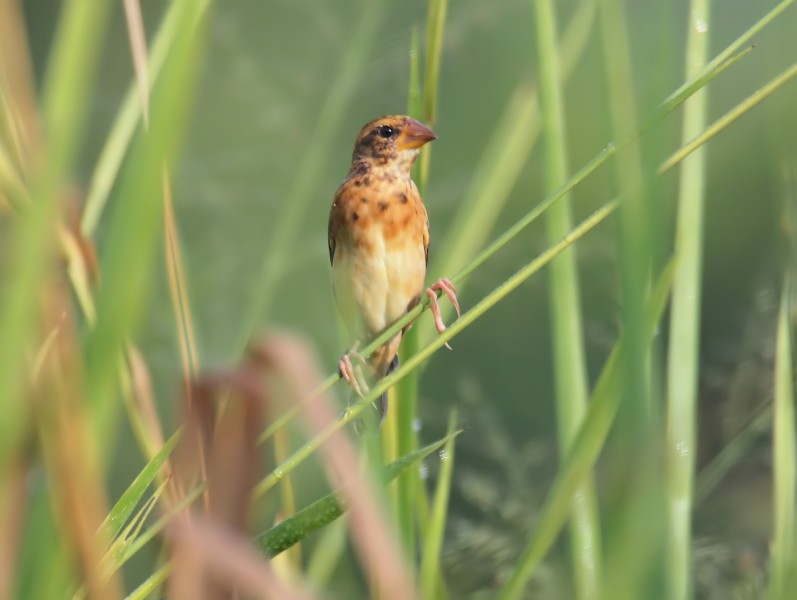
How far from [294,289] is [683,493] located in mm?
3236

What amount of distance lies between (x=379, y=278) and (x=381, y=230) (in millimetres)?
119

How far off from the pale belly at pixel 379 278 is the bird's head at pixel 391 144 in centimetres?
21

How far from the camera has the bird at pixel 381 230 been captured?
294 centimetres

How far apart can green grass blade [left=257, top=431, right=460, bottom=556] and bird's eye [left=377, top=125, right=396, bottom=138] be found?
1.76 metres

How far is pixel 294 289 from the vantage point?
4.72 m

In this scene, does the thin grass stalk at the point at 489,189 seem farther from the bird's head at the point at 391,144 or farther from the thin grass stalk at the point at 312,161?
the bird's head at the point at 391,144

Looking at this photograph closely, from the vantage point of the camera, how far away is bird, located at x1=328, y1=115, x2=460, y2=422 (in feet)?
9.64

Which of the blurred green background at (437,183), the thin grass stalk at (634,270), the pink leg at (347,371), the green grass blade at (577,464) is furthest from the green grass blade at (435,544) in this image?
the blurred green background at (437,183)

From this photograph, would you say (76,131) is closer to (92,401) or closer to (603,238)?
(92,401)

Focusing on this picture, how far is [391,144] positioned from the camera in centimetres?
296

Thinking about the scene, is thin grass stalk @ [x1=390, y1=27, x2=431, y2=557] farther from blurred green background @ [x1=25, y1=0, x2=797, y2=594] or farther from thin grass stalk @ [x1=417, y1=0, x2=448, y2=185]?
blurred green background @ [x1=25, y1=0, x2=797, y2=594]

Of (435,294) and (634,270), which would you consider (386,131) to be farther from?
(634,270)

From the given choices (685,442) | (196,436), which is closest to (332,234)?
(685,442)

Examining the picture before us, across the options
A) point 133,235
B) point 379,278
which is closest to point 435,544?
point 133,235
